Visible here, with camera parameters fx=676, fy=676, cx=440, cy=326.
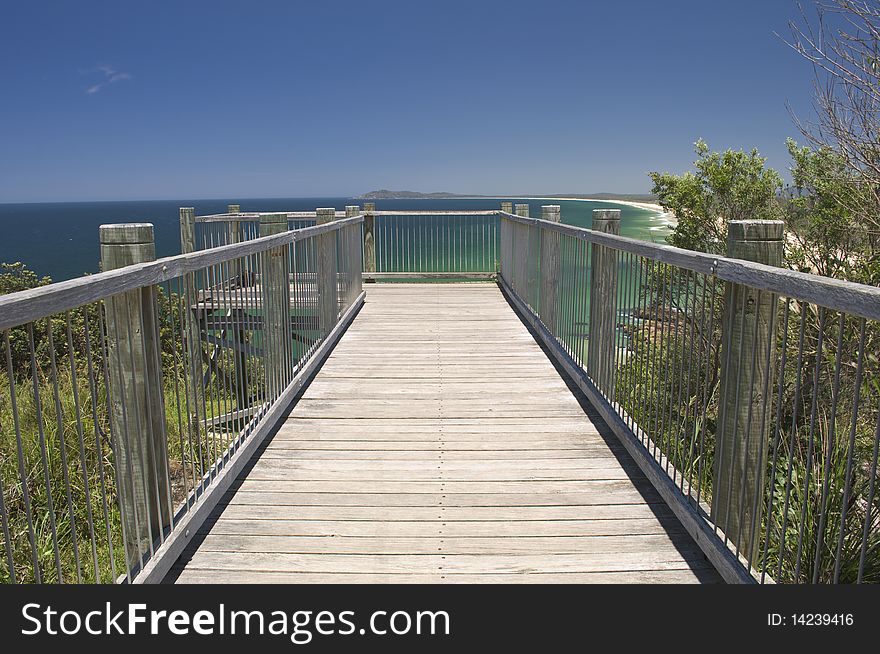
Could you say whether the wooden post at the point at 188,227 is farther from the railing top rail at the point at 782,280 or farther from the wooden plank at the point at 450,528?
the railing top rail at the point at 782,280

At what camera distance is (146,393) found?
9.11 feet

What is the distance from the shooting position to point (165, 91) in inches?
6609

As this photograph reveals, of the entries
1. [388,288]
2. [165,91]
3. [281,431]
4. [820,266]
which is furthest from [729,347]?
[165,91]

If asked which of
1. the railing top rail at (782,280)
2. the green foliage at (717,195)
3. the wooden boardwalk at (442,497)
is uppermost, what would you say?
the green foliage at (717,195)

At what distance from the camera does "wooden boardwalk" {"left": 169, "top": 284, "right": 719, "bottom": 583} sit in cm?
290

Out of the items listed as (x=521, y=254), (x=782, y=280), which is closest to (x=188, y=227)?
(x=521, y=254)

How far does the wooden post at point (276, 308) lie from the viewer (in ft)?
15.5

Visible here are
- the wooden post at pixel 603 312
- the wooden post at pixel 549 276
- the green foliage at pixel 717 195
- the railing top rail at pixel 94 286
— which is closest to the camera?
the railing top rail at pixel 94 286

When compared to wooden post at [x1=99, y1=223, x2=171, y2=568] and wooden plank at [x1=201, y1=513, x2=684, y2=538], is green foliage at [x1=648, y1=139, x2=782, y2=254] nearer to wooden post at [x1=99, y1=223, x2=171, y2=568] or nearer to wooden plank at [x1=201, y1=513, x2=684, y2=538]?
wooden plank at [x1=201, y1=513, x2=684, y2=538]

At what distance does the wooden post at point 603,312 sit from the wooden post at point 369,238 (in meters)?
7.77

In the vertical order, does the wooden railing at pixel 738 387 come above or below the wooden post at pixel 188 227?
below

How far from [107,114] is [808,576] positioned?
21181 cm

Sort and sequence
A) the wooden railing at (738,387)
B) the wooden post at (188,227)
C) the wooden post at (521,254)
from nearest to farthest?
the wooden railing at (738,387) → the wooden post at (521,254) → the wooden post at (188,227)

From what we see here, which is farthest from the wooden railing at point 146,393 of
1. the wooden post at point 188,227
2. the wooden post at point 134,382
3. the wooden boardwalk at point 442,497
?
the wooden post at point 188,227
